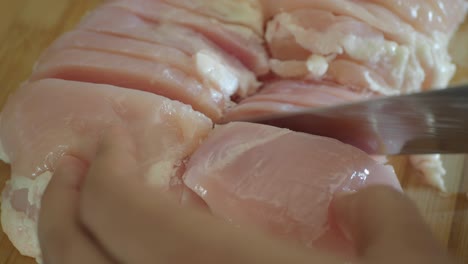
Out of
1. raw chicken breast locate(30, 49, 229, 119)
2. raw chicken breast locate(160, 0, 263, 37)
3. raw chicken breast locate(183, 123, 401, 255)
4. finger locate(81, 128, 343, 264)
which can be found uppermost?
finger locate(81, 128, 343, 264)

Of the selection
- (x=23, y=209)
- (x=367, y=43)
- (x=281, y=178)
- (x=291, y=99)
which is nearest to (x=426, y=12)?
(x=367, y=43)

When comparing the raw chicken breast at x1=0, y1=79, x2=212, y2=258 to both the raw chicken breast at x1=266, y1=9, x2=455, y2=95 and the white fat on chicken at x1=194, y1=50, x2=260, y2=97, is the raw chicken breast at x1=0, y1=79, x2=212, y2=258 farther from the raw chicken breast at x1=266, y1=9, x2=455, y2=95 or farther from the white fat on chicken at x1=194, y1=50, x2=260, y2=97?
the raw chicken breast at x1=266, y1=9, x2=455, y2=95

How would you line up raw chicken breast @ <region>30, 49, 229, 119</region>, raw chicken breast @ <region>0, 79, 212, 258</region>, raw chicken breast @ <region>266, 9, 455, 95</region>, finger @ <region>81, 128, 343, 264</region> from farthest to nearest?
raw chicken breast @ <region>266, 9, 455, 95</region> → raw chicken breast @ <region>30, 49, 229, 119</region> → raw chicken breast @ <region>0, 79, 212, 258</region> → finger @ <region>81, 128, 343, 264</region>

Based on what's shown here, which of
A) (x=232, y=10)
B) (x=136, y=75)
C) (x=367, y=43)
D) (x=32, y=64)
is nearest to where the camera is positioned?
(x=136, y=75)

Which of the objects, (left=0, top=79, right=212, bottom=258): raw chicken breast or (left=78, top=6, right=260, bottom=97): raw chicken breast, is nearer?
(left=0, top=79, right=212, bottom=258): raw chicken breast

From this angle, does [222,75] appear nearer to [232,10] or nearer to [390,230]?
[232,10]

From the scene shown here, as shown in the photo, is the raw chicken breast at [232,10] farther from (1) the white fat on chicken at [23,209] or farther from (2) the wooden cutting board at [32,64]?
(1) the white fat on chicken at [23,209]

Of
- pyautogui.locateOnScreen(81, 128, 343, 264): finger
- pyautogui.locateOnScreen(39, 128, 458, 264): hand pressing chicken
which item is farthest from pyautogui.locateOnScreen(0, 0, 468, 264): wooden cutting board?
pyautogui.locateOnScreen(81, 128, 343, 264): finger

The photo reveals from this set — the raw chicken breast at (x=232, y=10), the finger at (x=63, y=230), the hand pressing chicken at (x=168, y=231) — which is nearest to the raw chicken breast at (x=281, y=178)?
the hand pressing chicken at (x=168, y=231)
